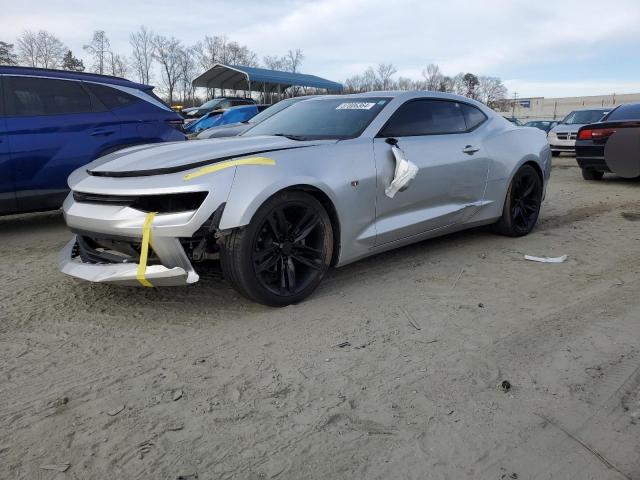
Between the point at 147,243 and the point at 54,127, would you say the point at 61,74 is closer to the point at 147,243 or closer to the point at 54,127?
the point at 54,127

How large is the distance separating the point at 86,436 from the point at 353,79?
6655cm

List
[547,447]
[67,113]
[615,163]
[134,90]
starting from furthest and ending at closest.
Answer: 1. [615,163]
2. [134,90]
3. [67,113]
4. [547,447]

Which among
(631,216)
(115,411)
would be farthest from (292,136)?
(631,216)

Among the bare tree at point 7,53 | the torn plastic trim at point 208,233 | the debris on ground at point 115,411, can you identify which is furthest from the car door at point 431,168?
the bare tree at point 7,53

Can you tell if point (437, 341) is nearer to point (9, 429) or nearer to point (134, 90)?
point (9, 429)

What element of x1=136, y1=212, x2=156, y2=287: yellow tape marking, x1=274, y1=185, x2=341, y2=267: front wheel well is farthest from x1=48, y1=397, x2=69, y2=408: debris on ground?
x1=274, y1=185, x2=341, y2=267: front wheel well

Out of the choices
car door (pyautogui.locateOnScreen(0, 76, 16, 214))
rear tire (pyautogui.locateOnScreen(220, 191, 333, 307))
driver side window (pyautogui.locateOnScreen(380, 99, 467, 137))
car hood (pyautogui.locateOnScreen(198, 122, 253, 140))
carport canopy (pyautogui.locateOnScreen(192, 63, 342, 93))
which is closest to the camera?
rear tire (pyautogui.locateOnScreen(220, 191, 333, 307))

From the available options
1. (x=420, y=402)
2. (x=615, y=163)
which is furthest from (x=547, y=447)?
(x=615, y=163)

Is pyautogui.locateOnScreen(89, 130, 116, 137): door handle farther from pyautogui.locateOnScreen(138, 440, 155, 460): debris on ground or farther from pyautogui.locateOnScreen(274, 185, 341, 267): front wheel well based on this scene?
pyautogui.locateOnScreen(138, 440, 155, 460): debris on ground

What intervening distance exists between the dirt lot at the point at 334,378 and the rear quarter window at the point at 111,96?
233cm

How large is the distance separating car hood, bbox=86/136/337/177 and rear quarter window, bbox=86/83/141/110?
2.27m

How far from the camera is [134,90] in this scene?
601 centimetres

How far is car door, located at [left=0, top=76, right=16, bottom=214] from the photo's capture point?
498 cm

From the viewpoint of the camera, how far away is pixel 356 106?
4211 millimetres
